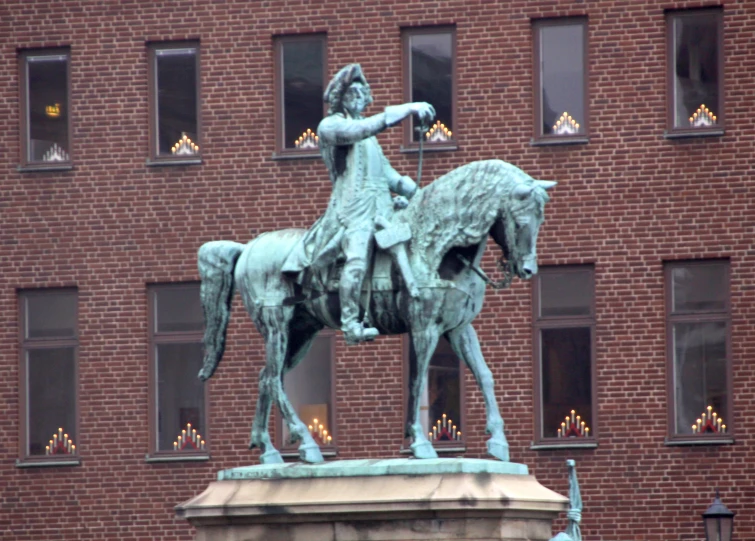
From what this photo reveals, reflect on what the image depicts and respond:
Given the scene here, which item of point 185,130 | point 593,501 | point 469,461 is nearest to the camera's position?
point 469,461

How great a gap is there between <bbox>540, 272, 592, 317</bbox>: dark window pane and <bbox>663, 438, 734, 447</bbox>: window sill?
6.87 feet

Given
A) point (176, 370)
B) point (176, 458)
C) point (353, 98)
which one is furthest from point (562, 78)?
point (353, 98)

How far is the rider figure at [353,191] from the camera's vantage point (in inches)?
703

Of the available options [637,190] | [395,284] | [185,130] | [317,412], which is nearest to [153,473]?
[317,412]

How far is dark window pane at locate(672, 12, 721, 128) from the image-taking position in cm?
3058

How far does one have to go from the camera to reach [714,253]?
99.3ft

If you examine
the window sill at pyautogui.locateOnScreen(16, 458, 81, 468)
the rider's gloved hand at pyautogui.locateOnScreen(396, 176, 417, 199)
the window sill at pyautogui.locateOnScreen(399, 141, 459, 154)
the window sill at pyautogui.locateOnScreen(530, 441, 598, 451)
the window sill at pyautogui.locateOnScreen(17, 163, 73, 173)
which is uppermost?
the window sill at pyautogui.locateOnScreen(399, 141, 459, 154)

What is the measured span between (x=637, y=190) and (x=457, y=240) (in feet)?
42.9

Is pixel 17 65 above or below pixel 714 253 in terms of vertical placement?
above

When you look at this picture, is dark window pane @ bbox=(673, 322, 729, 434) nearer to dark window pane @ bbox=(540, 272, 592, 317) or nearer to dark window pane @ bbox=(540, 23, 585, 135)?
dark window pane @ bbox=(540, 272, 592, 317)

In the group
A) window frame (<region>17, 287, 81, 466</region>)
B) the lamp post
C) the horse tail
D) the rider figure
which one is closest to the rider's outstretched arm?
the rider figure

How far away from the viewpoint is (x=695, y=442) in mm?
29844

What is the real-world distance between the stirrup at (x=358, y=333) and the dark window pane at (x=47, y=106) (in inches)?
621

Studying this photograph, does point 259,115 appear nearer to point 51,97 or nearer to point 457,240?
point 51,97
